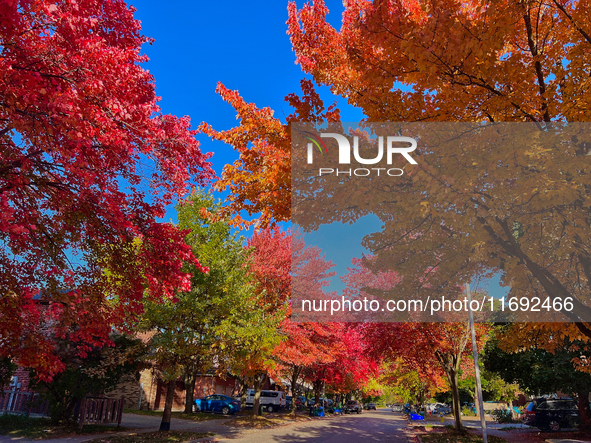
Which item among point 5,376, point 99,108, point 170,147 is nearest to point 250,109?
point 170,147

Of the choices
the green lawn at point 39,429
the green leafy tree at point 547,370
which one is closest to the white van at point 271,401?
the green leafy tree at point 547,370

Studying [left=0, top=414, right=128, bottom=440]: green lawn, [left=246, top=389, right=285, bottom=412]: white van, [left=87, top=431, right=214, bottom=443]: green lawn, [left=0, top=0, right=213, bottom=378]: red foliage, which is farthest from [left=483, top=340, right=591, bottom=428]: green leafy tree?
[left=246, top=389, right=285, bottom=412]: white van

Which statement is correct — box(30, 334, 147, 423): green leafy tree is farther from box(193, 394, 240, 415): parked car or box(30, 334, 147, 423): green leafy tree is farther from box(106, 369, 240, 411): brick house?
box(193, 394, 240, 415): parked car

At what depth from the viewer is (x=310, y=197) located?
6930 mm

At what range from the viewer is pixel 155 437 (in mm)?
13344

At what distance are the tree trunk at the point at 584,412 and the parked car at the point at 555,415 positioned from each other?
1.12m

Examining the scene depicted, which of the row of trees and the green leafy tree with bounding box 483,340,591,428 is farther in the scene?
the green leafy tree with bounding box 483,340,591,428

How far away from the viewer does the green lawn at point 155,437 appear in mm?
12320

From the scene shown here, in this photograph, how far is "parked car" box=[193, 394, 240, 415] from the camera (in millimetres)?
29359

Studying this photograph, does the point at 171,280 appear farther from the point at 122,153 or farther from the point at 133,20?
the point at 133,20

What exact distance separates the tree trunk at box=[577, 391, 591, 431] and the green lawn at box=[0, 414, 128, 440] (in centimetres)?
2191

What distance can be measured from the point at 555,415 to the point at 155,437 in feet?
68.3

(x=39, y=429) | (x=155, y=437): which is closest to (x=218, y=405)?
(x=155, y=437)

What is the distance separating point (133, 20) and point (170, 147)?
317 cm
